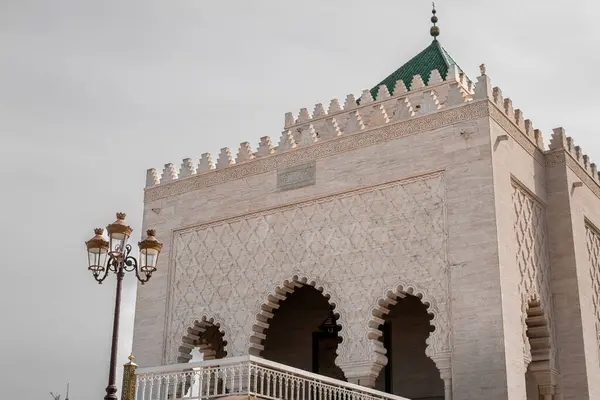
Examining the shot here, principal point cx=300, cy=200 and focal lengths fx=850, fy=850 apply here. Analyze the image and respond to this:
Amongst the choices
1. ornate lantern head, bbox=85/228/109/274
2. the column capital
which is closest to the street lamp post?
ornate lantern head, bbox=85/228/109/274

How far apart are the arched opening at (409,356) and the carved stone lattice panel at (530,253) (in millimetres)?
1511

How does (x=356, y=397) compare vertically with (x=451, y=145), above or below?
below

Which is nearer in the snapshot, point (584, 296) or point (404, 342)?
point (584, 296)

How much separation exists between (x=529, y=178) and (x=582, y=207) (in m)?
0.95

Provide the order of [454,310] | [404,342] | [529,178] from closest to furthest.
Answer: [454,310] < [529,178] < [404,342]

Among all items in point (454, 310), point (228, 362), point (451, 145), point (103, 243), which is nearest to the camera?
point (103, 243)

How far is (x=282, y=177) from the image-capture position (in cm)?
940

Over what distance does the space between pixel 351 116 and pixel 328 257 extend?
160 cm

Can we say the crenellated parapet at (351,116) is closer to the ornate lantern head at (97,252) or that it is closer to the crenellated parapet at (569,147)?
the crenellated parapet at (569,147)

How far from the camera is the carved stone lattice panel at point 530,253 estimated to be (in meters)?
8.21

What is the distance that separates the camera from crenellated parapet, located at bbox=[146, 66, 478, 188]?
28.8ft

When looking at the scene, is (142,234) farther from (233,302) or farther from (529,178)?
(529,178)

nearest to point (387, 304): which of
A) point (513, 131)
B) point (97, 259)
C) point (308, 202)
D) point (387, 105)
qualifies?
point (308, 202)

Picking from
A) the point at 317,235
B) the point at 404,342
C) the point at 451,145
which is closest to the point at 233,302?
the point at 317,235
